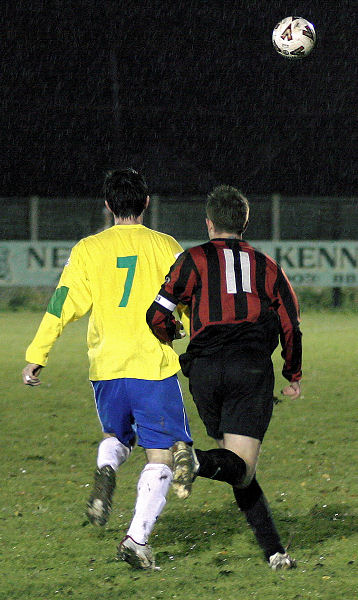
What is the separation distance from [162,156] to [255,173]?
3.23m

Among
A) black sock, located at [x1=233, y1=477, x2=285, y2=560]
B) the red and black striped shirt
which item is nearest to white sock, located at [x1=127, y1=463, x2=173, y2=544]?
black sock, located at [x1=233, y1=477, x2=285, y2=560]

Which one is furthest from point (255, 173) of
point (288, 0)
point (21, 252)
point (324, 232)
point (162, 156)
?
point (21, 252)

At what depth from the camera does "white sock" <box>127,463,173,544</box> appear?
4730 millimetres

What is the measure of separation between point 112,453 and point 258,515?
73 cm

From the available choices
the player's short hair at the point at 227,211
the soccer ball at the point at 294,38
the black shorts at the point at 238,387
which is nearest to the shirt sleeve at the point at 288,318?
the black shorts at the point at 238,387

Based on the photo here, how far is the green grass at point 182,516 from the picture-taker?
463 centimetres

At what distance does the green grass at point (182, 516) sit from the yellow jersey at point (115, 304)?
0.91m

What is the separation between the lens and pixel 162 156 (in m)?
35.6

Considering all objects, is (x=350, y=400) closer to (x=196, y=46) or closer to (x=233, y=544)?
(x=233, y=544)

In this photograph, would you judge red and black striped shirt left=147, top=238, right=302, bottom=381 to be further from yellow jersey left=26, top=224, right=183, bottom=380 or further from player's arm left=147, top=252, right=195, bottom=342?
yellow jersey left=26, top=224, right=183, bottom=380

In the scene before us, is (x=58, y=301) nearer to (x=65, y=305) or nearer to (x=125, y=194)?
(x=65, y=305)

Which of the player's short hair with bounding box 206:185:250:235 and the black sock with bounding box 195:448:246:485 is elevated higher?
the player's short hair with bounding box 206:185:250:235

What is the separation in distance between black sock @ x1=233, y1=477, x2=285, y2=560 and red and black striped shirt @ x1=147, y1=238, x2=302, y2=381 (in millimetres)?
649

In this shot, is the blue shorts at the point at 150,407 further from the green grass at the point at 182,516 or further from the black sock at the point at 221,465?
the green grass at the point at 182,516
